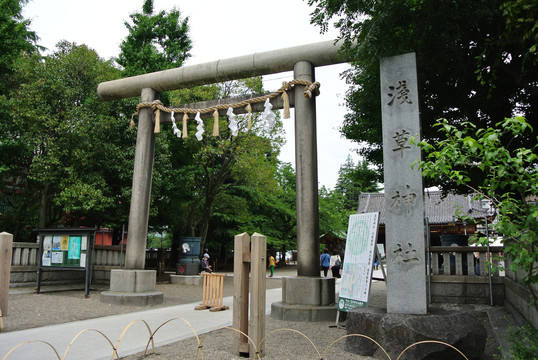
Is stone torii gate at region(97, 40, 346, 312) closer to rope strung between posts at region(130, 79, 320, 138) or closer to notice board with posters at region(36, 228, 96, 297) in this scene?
rope strung between posts at region(130, 79, 320, 138)

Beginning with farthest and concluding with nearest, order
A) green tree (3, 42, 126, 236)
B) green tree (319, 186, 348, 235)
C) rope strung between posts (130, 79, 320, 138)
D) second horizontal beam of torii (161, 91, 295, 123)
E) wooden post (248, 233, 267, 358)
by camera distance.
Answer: green tree (319, 186, 348, 235) → green tree (3, 42, 126, 236) → second horizontal beam of torii (161, 91, 295, 123) → rope strung between posts (130, 79, 320, 138) → wooden post (248, 233, 267, 358)

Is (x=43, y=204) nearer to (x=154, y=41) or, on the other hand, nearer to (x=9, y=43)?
(x=9, y=43)

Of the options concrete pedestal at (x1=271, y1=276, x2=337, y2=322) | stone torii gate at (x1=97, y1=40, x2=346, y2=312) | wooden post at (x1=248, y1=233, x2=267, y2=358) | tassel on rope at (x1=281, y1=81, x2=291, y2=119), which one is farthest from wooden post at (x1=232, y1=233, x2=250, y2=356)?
tassel on rope at (x1=281, y1=81, x2=291, y2=119)

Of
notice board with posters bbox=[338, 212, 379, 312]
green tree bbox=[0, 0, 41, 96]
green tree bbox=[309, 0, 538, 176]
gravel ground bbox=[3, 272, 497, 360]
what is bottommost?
gravel ground bbox=[3, 272, 497, 360]

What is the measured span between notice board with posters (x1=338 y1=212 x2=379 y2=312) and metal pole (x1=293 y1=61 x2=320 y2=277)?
108 centimetres

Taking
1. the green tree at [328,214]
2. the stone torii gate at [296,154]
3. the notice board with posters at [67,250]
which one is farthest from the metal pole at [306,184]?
the green tree at [328,214]

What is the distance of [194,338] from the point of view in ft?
21.0

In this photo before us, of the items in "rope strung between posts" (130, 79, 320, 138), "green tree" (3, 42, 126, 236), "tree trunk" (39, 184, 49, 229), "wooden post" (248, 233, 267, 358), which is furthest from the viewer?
"tree trunk" (39, 184, 49, 229)

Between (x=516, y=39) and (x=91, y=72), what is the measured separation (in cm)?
1450

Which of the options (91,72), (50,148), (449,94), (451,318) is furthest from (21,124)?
(451,318)

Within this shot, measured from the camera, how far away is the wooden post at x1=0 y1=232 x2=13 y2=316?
7.86 m

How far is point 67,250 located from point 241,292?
Result: 794 cm

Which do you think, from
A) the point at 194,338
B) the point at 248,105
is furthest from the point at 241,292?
the point at 248,105

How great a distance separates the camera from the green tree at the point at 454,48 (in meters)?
5.57
